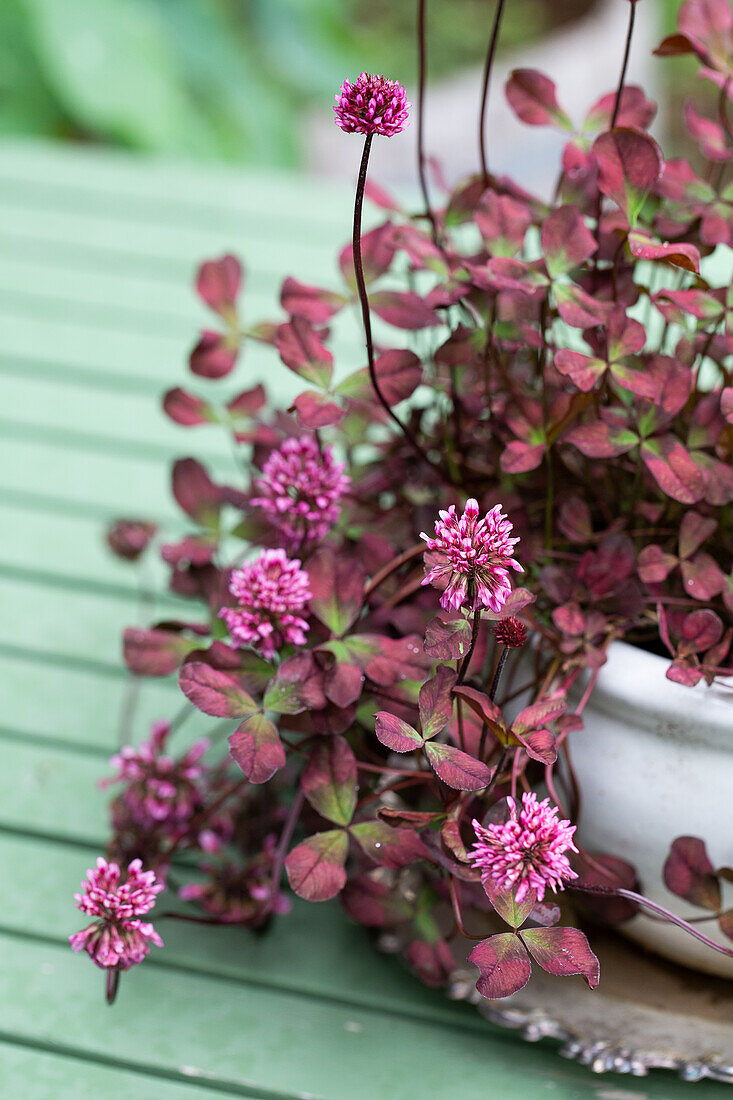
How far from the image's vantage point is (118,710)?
85 centimetres

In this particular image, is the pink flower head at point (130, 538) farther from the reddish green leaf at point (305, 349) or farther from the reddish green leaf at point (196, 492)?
the reddish green leaf at point (305, 349)

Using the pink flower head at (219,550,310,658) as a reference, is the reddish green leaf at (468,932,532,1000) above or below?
below

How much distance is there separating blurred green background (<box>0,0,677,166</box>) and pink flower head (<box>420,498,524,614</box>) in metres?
2.67

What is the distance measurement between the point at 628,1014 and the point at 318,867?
0.64 feet

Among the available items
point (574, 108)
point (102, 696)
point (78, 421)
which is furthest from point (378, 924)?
point (574, 108)

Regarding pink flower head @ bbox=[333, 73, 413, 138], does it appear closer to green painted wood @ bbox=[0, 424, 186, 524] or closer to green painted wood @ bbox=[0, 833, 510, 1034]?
green painted wood @ bbox=[0, 833, 510, 1034]

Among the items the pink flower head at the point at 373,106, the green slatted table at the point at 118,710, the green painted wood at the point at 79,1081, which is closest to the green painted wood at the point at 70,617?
the green slatted table at the point at 118,710

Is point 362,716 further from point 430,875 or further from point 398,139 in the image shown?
point 398,139

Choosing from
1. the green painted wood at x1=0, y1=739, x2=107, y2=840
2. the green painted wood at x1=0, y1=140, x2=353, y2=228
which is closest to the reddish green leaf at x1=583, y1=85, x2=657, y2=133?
the green painted wood at x1=0, y1=739, x2=107, y2=840

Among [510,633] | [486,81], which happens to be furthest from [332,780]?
[486,81]

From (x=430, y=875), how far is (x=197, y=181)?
1.29 metres

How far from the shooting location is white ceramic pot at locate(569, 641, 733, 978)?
548 mm

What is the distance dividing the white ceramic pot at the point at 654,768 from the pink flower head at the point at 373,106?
0.91 ft

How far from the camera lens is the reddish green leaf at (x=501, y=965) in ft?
1.60
